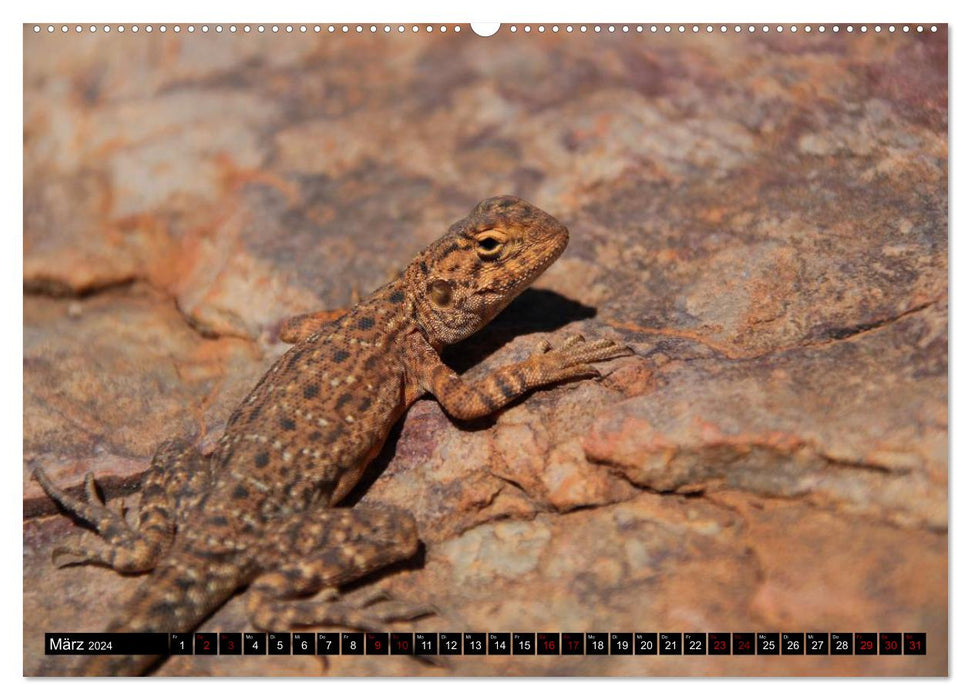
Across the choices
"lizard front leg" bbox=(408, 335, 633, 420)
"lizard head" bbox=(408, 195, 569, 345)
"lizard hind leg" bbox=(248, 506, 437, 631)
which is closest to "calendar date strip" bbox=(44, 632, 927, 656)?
"lizard hind leg" bbox=(248, 506, 437, 631)

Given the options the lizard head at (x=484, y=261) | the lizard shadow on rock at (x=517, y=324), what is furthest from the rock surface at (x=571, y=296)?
the lizard head at (x=484, y=261)

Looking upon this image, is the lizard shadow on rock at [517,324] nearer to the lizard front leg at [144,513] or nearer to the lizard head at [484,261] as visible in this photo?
the lizard head at [484,261]

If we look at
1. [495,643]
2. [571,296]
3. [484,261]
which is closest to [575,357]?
[484,261]

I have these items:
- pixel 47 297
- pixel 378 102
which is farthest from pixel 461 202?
pixel 47 297

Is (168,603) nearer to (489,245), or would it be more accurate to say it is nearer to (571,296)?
(489,245)

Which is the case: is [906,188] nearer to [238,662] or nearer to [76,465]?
[238,662]

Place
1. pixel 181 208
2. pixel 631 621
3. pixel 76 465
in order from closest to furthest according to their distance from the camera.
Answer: pixel 631 621
pixel 76 465
pixel 181 208
